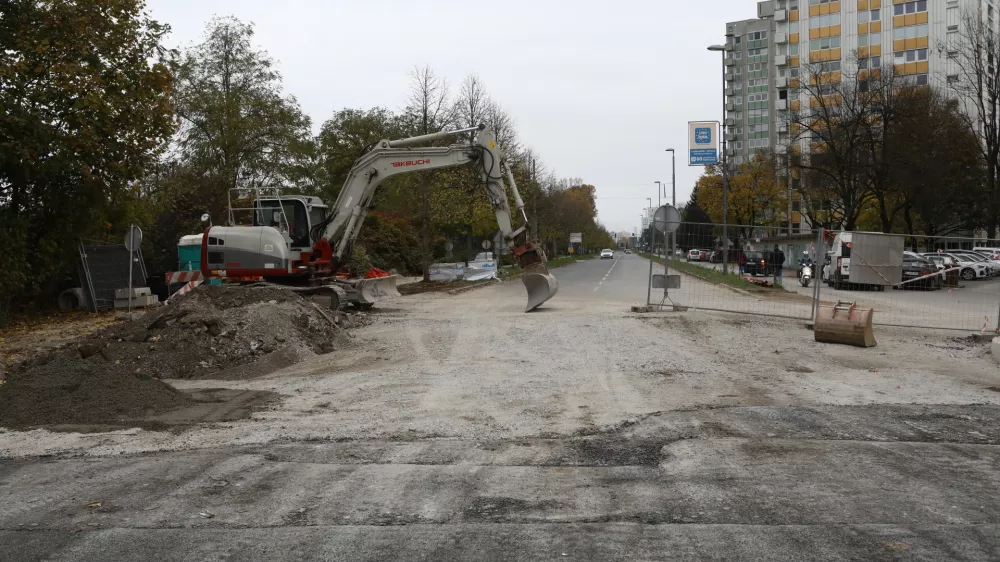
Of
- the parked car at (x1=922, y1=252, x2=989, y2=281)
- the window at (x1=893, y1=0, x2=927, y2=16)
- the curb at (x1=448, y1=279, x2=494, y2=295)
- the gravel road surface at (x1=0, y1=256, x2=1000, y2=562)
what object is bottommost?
the curb at (x1=448, y1=279, x2=494, y2=295)

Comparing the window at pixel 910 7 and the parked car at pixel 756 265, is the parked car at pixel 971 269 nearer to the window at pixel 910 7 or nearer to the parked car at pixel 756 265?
the parked car at pixel 756 265

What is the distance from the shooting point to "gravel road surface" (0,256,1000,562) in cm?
475

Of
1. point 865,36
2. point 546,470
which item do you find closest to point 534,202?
point 546,470

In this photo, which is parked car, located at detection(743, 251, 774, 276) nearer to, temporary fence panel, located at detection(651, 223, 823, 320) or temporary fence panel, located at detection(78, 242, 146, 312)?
temporary fence panel, located at detection(651, 223, 823, 320)

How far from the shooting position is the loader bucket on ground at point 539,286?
20.4 metres

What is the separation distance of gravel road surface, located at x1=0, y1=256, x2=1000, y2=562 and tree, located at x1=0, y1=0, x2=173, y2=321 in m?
10.9

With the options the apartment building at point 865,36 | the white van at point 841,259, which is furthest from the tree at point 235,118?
the apartment building at point 865,36

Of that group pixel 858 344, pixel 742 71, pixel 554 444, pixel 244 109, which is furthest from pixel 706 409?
pixel 742 71

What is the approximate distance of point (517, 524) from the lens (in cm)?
505

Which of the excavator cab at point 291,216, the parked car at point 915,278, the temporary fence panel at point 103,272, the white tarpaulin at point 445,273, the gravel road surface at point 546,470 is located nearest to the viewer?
the gravel road surface at point 546,470

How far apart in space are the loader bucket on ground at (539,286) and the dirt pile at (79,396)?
1135 cm

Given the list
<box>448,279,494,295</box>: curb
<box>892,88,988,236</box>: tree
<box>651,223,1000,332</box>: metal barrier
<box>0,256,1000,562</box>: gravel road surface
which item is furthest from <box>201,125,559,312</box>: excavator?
<box>892,88,988,236</box>: tree

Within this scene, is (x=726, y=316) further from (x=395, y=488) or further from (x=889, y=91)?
(x=889, y=91)

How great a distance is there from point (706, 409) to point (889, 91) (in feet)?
153
